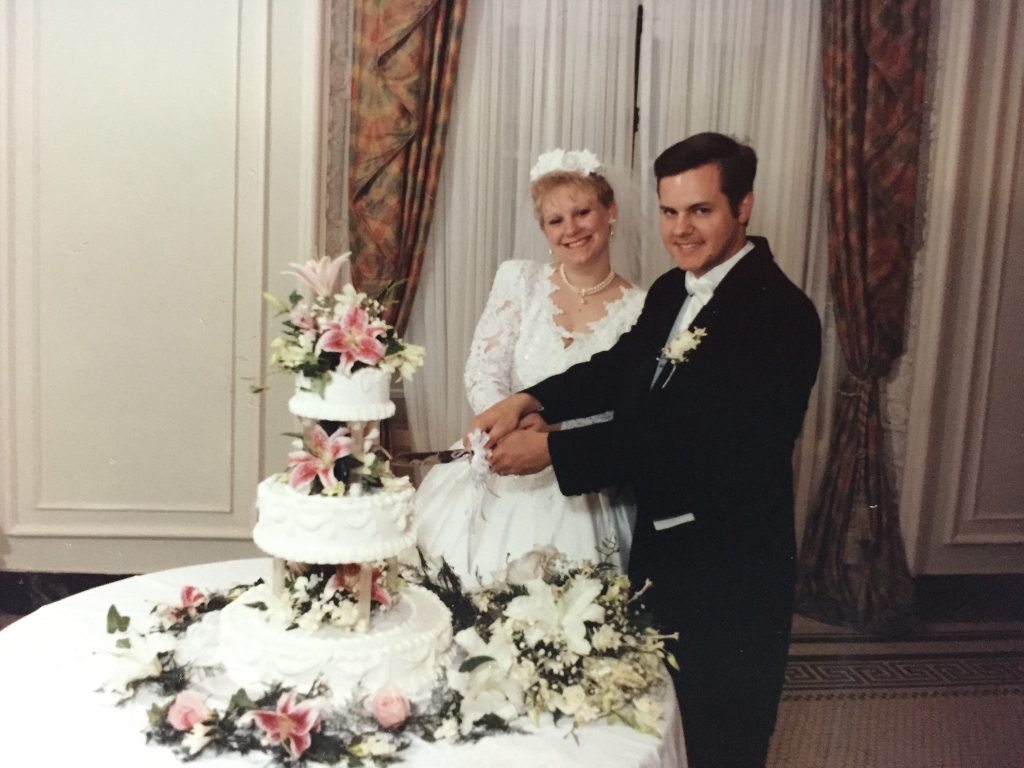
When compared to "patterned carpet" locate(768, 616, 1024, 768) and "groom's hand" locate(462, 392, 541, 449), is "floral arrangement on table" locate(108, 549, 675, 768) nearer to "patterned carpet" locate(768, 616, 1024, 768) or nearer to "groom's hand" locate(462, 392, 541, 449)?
"groom's hand" locate(462, 392, 541, 449)

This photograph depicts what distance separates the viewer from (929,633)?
4297 mm

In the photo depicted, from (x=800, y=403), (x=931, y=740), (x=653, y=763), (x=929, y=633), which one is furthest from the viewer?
(x=929, y=633)

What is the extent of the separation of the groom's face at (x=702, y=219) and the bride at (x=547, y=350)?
2.21 ft

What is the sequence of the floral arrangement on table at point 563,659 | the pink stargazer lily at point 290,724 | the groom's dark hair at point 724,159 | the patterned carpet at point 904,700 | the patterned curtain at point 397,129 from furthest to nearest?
1. the patterned curtain at point 397,129
2. the patterned carpet at point 904,700
3. the groom's dark hair at point 724,159
4. the floral arrangement on table at point 563,659
5. the pink stargazer lily at point 290,724

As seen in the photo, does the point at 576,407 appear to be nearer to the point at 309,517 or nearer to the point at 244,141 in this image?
the point at 309,517

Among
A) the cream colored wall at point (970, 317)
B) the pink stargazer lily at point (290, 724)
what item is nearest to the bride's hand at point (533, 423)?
the pink stargazer lily at point (290, 724)

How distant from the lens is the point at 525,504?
2.80 m

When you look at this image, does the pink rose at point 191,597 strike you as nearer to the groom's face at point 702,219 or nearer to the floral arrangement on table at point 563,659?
the floral arrangement on table at point 563,659

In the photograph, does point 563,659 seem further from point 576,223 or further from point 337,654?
point 576,223

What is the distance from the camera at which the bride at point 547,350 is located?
275cm

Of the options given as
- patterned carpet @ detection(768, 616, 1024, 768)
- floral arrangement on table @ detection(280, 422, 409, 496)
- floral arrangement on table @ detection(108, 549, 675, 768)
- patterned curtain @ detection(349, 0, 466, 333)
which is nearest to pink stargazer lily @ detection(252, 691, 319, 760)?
floral arrangement on table @ detection(108, 549, 675, 768)

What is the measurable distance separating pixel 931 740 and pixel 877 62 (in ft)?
9.19

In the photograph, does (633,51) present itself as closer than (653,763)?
No

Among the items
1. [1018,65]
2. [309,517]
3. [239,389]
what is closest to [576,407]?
[309,517]
